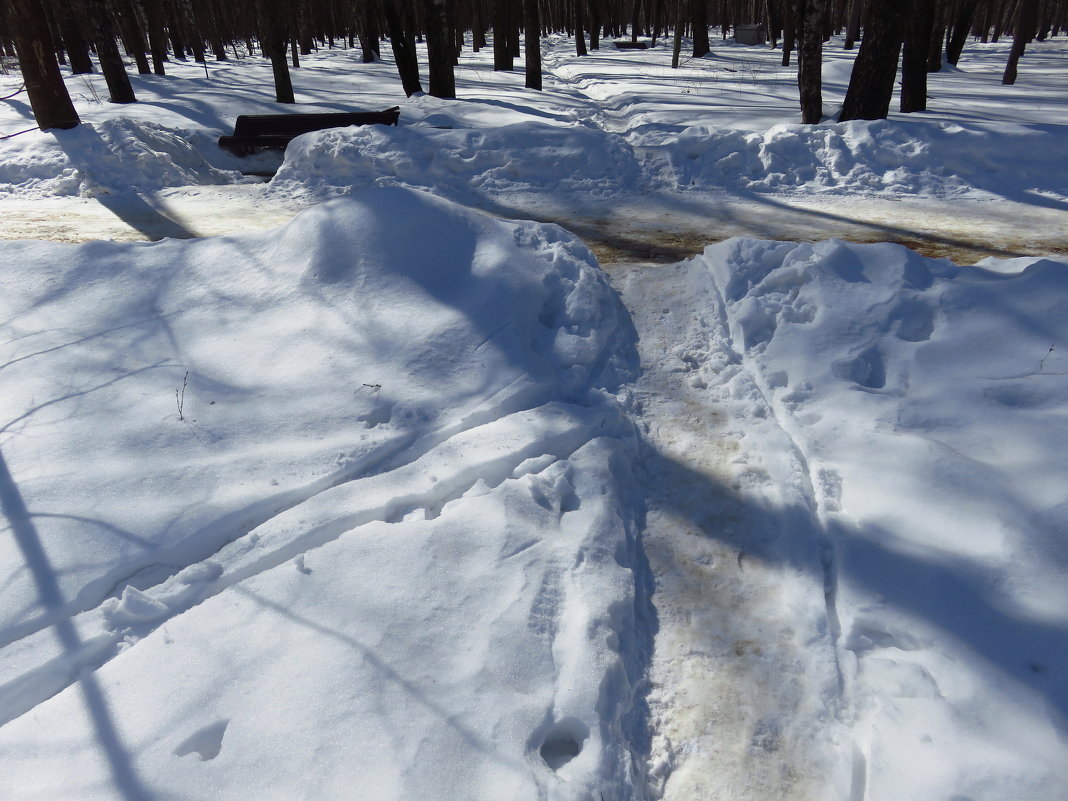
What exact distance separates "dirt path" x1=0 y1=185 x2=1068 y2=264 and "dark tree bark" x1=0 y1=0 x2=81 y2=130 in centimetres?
201

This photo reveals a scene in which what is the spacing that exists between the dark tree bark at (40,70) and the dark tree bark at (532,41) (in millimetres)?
9248

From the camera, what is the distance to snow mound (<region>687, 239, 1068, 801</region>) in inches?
83.9

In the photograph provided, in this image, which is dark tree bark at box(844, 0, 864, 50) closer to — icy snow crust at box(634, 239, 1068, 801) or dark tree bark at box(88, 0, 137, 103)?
dark tree bark at box(88, 0, 137, 103)

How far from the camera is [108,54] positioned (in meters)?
12.6

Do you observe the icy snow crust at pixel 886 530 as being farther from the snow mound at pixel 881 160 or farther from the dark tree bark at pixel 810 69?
the dark tree bark at pixel 810 69

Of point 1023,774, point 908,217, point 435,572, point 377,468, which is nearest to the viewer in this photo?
point 1023,774

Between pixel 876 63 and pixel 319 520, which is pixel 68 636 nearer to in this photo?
pixel 319 520

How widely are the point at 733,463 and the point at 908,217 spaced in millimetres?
4840

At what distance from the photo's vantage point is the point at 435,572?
272 centimetres

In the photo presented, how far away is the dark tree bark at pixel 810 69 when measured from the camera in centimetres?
960

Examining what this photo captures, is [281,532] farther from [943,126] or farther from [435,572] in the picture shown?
[943,126]

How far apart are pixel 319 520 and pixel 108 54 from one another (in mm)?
13939

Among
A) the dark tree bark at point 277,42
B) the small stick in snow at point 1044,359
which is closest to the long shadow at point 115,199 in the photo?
the dark tree bark at point 277,42

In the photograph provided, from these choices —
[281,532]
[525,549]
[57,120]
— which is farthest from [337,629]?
[57,120]
